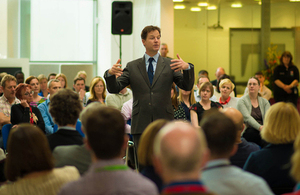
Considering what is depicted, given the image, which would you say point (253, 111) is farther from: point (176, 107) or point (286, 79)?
point (286, 79)

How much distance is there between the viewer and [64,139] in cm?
232

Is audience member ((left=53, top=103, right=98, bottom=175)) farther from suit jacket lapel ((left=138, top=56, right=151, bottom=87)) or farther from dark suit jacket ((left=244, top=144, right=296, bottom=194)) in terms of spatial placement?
suit jacket lapel ((left=138, top=56, right=151, bottom=87))

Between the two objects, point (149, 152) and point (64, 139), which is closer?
point (149, 152)

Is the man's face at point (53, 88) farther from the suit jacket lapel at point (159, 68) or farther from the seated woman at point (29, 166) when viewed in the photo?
the seated woman at point (29, 166)

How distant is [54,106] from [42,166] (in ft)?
2.79

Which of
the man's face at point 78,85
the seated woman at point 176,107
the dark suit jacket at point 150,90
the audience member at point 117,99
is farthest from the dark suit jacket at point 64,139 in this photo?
the man's face at point 78,85

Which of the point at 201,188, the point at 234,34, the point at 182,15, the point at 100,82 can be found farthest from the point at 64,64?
the point at 201,188

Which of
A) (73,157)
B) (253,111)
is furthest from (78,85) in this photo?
(73,157)

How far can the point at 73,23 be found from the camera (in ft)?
38.6

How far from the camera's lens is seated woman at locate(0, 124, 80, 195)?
161cm

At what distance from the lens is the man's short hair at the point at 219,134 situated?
159 centimetres

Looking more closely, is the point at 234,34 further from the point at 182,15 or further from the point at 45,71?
the point at 45,71

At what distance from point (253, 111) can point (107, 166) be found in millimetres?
4191

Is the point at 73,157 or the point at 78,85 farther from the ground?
the point at 78,85
